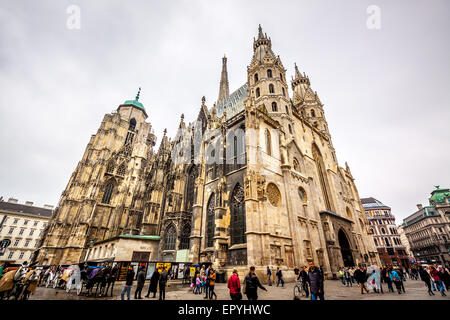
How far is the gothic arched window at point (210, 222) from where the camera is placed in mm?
18748

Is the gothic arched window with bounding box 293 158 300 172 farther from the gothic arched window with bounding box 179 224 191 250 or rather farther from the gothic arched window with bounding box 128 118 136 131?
the gothic arched window with bounding box 128 118 136 131

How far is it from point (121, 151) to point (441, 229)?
288 feet

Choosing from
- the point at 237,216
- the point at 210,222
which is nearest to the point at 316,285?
the point at 237,216

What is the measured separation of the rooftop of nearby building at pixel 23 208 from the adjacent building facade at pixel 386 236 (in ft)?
298

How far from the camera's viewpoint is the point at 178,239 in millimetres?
21922

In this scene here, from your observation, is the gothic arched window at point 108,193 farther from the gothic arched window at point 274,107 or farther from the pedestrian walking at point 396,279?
the pedestrian walking at point 396,279

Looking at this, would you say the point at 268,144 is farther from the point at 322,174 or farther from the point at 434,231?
the point at 434,231

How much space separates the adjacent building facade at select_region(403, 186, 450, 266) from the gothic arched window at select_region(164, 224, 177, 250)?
68.0m

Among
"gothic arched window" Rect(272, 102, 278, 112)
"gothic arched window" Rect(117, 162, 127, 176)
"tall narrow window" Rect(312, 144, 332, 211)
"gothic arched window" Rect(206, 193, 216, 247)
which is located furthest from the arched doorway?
"gothic arched window" Rect(117, 162, 127, 176)

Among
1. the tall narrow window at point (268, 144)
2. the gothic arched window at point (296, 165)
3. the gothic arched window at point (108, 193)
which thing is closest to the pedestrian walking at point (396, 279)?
the tall narrow window at point (268, 144)

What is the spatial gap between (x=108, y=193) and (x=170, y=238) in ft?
63.8

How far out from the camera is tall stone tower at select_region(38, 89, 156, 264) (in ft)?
90.4

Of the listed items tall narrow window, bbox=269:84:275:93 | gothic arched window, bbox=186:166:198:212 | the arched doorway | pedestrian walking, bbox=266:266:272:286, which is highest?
tall narrow window, bbox=269:84:275:93

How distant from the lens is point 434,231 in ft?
180
